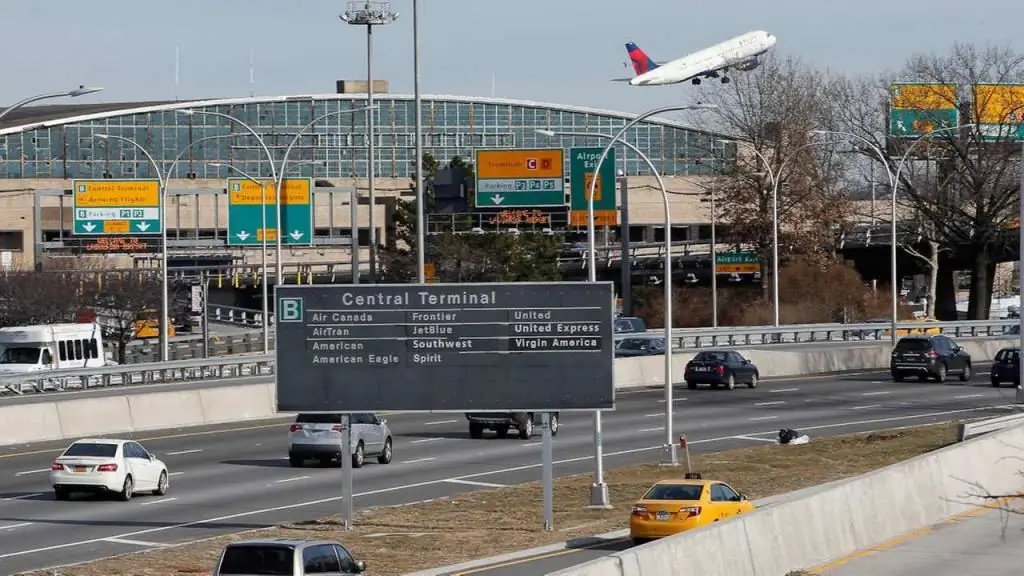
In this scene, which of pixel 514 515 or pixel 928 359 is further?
pixel 928 359

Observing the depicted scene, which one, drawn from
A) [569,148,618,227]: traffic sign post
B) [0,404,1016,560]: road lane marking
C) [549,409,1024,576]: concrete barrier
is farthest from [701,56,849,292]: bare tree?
[549,409,1024,576]: concrete barrier

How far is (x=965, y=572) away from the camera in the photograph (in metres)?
22.0

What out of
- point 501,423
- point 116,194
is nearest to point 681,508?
point 501,423

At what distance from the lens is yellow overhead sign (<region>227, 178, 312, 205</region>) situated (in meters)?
68.2


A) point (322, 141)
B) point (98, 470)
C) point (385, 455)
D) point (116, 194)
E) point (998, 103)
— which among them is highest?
point (322, 141)

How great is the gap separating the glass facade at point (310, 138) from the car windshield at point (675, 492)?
94137 millimetres

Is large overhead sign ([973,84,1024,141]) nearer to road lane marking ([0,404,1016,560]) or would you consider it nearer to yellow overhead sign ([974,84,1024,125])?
yellow overhead sign ([974,84,1024,125])

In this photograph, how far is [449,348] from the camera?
96.9 ft

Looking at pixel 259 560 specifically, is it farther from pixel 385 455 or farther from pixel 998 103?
pixel 998 103

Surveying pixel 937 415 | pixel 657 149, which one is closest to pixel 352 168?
pixel 657 149

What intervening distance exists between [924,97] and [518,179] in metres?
31.1

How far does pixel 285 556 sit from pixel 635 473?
19.8m

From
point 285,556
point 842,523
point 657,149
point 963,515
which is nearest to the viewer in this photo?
point 285,556

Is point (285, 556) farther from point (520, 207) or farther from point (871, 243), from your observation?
point (871, 243)
